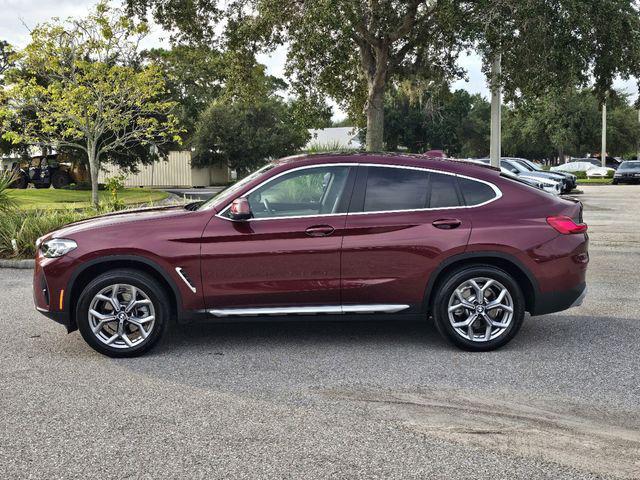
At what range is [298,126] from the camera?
2198cm

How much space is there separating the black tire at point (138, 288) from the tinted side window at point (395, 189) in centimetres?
190

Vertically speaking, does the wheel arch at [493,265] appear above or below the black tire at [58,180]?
below

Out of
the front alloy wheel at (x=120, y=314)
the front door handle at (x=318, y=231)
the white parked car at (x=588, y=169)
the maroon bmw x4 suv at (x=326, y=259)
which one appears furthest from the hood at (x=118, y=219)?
the white parked car at (x=588, y=169)

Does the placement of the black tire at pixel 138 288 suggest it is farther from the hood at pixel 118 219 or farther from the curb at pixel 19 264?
the curb at pixel 19 264

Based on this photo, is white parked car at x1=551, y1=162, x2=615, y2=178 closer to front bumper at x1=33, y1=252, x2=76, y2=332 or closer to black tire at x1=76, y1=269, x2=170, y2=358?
black tire at x1=76, y1=269, x2=170, y2=358

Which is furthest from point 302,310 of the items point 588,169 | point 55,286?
point 588,169

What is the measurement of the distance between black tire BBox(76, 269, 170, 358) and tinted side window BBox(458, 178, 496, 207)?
272cm

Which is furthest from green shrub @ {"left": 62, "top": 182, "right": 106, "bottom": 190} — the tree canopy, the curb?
the curb

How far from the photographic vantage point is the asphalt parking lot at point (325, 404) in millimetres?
3748

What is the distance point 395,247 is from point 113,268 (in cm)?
240

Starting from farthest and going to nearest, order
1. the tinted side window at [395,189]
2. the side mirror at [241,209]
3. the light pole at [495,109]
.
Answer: the light pole at [495,109] → the tinted side window at [395,189] → the side mirror at [241,209]

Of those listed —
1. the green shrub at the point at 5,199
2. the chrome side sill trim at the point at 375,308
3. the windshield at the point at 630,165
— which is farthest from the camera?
the windshield at the point at 630,165

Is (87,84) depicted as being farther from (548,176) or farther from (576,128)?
(576,128)

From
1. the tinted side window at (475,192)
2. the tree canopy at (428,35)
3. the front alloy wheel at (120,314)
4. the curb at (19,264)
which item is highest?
the tree canopy at (428,35)
